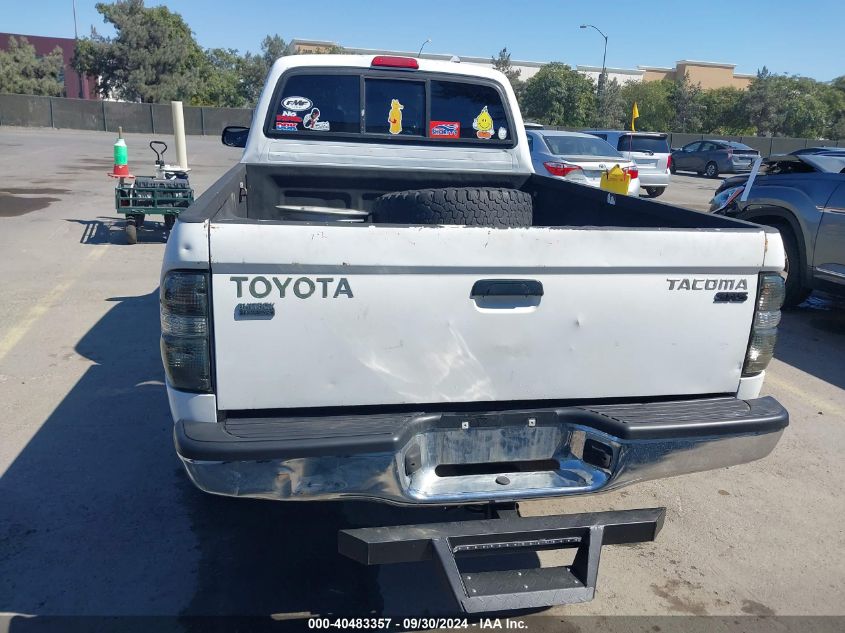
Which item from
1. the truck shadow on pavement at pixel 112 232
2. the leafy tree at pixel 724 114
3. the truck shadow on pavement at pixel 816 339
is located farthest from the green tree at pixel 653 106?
the truck shadow on pavement at pixel 816 339

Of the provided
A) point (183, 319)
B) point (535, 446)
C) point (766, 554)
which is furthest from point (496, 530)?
point (766, 554)

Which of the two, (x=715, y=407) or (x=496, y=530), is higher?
(x=715, y=407)

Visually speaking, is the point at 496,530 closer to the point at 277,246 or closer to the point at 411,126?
the point at 277,246

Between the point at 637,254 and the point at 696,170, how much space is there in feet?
96.7

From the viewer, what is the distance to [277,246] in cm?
239

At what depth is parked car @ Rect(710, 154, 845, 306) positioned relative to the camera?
6.72 metres

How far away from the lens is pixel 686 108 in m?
53.2

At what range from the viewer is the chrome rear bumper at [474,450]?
242 cm

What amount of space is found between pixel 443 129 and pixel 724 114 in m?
55.5

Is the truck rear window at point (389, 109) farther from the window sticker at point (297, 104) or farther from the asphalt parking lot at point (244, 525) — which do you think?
the asphalt parking lot at point (244, 525)

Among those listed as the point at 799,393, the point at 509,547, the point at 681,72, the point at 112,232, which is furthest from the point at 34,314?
the point at 681,72

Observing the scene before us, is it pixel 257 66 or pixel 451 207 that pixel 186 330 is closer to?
pixel 451 207

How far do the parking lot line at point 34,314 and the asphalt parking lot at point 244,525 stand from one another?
0.04m

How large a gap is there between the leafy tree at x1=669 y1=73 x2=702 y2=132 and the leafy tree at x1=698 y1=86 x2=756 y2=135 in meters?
0.49
